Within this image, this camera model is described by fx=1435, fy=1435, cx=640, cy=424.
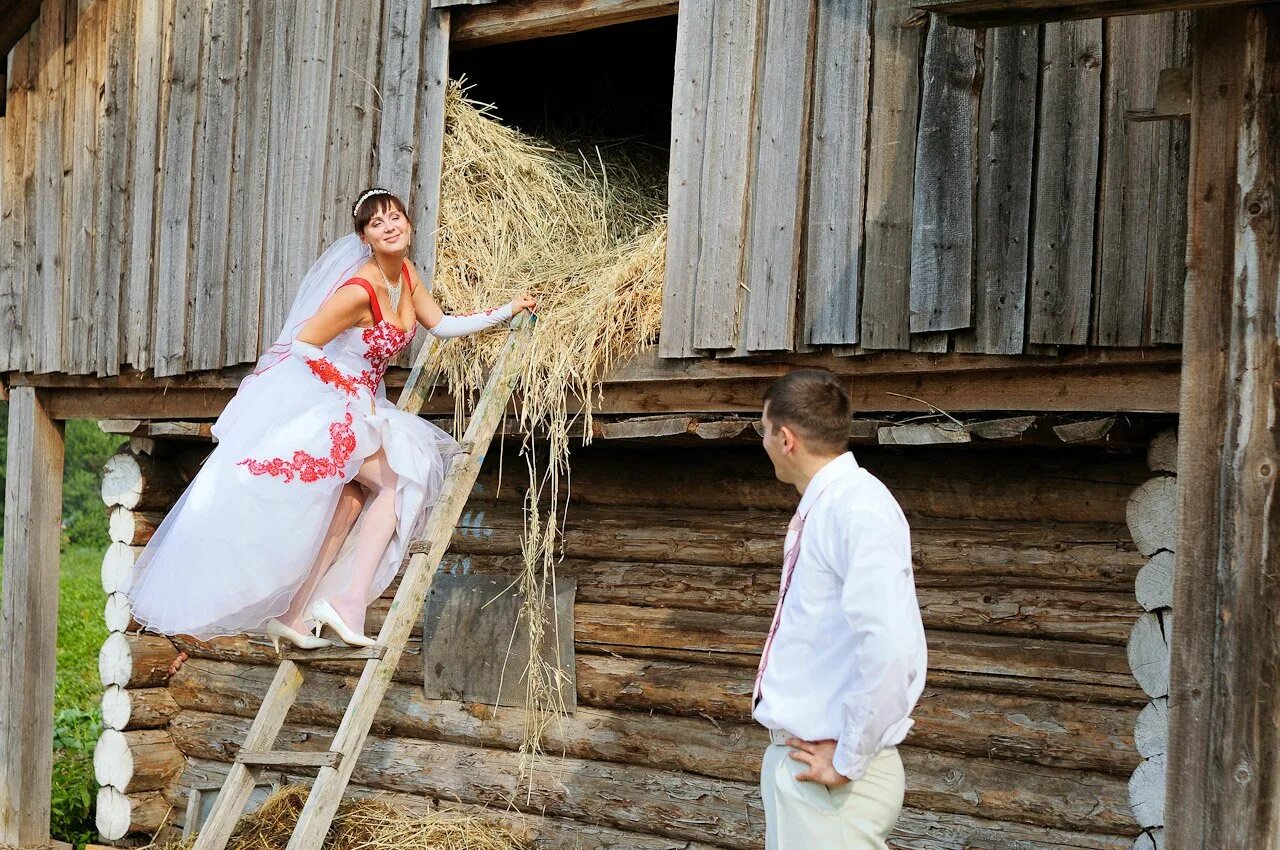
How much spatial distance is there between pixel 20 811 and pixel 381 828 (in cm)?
287

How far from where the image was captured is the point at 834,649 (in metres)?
3.38

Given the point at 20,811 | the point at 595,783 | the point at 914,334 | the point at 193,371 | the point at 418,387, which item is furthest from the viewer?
the point at 20,811

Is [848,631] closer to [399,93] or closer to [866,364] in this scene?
[866,364]

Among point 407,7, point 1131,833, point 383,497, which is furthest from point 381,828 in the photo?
point 407,7

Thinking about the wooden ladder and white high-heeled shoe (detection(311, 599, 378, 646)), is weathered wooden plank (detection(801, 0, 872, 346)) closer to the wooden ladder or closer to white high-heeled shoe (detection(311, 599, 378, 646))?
the wooden ladder

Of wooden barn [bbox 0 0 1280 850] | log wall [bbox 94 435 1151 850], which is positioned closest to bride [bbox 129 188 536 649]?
wooden barn [bbox 0 0 1280 850]

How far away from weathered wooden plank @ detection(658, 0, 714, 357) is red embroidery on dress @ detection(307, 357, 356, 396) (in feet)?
4.07

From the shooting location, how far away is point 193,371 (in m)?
7.42

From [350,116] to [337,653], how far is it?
2.84 meters

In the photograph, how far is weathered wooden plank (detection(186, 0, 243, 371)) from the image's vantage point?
7277 millimetres

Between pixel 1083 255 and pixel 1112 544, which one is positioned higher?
pixel 1083 255

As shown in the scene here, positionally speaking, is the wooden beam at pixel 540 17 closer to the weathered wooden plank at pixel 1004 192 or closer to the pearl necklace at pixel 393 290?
the pearl necklace at pixel 393 290

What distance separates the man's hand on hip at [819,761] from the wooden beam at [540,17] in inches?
142

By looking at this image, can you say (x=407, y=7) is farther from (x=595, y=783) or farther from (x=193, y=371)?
(x=595, y=783)
